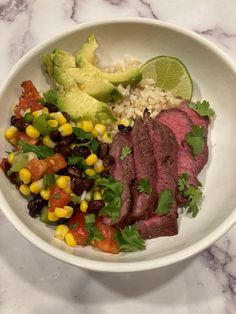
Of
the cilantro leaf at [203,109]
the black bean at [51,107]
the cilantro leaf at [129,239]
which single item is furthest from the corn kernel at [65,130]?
the cilantro leaf at [203,109]

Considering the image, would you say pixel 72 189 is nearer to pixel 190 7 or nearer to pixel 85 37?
pixel 85 37

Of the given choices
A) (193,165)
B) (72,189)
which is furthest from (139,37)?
(72,189)

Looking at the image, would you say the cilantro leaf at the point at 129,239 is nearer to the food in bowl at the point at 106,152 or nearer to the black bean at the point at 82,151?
the food in bowl at the point at 106,152

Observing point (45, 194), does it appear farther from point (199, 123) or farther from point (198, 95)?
point (198, 95)

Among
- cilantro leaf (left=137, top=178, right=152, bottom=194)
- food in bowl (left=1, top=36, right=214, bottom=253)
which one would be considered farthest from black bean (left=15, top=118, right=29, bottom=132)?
cilantro leaf (left=137, top=178, right=152, bottom=194)

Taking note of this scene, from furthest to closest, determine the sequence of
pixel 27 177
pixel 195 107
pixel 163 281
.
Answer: pixel 195 107 → pixel 163 281 → pixel 27 177

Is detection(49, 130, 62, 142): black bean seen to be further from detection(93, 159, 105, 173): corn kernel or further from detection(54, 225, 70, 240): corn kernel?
detection(54, 225, 70, 240): corn kernel

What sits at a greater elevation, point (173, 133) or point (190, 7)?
point (190, 7)

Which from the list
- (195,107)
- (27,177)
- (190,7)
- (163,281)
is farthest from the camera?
(190,7)

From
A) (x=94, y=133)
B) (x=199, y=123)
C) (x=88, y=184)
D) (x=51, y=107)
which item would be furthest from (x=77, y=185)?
(x=199, y=123)
